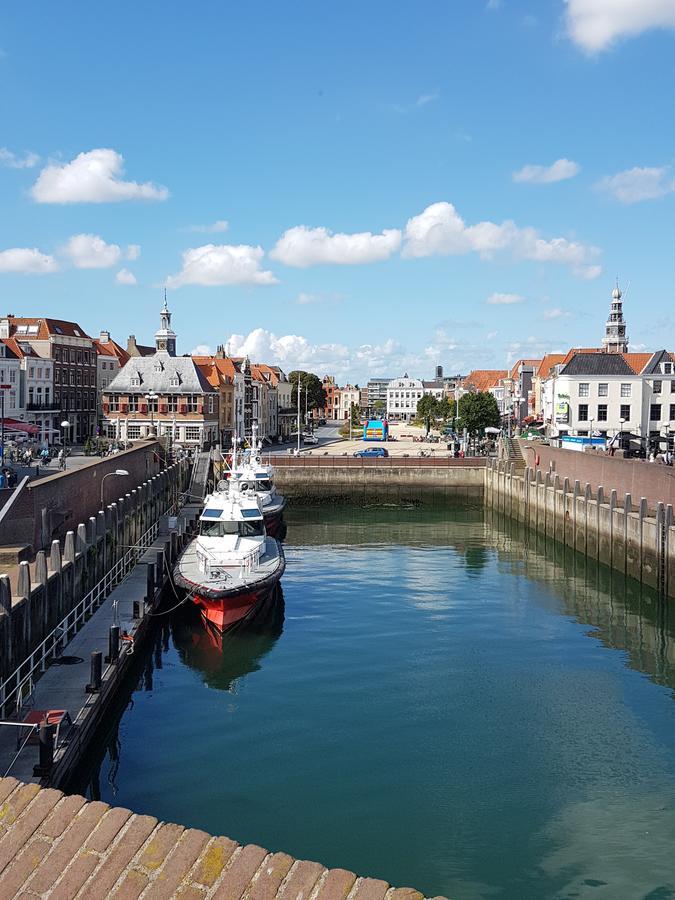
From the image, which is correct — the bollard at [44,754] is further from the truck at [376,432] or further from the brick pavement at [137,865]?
the truck at [376,432]

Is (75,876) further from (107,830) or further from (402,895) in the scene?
(402,895)

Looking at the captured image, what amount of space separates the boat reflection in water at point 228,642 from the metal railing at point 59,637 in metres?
3.65

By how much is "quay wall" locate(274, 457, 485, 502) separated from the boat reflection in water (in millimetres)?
49133

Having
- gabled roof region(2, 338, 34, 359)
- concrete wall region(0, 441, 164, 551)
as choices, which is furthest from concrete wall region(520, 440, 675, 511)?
gabled roof region(2, 338, 34, 359)

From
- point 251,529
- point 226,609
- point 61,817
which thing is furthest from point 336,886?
point 251,529

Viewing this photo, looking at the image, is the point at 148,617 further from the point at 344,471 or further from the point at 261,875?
the point at 344,471

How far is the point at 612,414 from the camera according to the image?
3676 inches

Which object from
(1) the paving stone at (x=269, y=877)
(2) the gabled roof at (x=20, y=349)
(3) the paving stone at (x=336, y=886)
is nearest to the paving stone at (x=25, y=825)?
(1) the paving stone at (x=269, y=877)

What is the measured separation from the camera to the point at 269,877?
22.8 feet

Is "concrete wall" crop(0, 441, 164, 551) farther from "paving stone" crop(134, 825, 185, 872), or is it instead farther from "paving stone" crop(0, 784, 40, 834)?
"paving stone" crop(134, 825, 185, 872)

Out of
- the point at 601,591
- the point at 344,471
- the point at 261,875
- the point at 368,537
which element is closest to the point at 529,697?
the point at 601,591

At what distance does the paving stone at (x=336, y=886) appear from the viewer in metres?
6.77

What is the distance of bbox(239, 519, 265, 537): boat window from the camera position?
4146cm

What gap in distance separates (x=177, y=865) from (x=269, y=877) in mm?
801
